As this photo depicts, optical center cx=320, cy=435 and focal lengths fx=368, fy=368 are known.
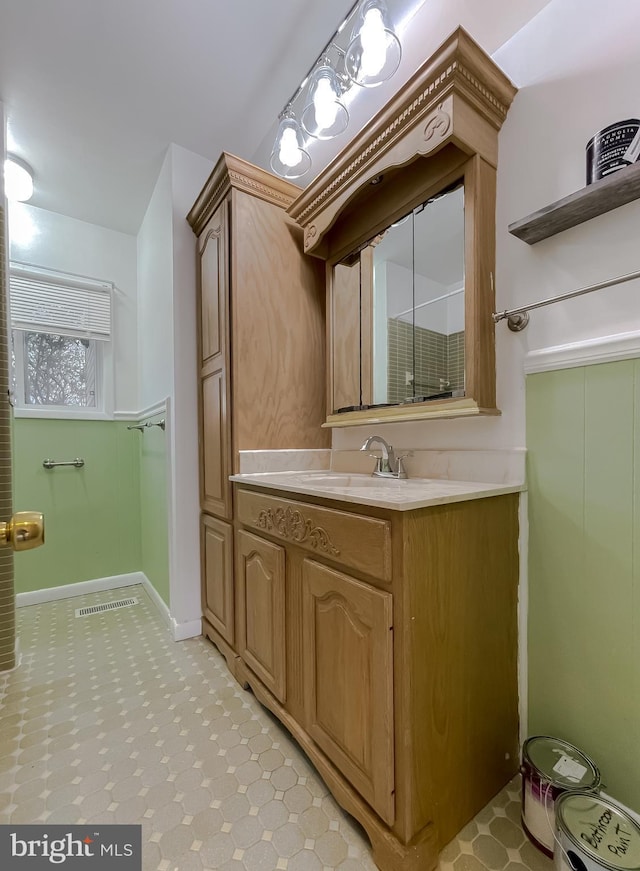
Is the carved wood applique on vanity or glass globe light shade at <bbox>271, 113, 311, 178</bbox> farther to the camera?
glass globe light shade at <bbox>271, 113, 311, 178</bbox>

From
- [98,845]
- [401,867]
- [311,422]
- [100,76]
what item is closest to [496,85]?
[311,422]

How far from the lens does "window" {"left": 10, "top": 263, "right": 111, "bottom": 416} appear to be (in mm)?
2430

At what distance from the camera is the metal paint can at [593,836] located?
695 mm

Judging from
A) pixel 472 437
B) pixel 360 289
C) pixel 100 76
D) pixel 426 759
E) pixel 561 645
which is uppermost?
pixel 100 76

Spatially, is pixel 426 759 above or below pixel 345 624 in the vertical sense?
below

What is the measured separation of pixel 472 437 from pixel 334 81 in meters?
1.41

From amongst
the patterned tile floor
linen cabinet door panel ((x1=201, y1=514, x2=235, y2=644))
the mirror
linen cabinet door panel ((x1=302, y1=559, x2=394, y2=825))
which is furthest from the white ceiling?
the patterned tile floor

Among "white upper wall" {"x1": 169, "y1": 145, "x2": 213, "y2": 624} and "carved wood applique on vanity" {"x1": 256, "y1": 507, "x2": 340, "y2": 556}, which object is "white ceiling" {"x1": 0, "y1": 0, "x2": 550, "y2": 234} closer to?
"white upper wall" {"x1": 169, "y1": 145, "x2": 213, "y2": 624}

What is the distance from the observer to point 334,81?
137 cm

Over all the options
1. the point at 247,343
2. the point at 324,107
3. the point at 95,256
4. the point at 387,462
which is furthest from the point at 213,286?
the point at 95,256

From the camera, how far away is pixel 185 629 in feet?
6.27

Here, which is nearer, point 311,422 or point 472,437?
point 472,437

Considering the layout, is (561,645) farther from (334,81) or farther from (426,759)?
(334,81)

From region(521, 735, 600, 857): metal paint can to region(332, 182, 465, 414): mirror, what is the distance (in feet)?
3.23
